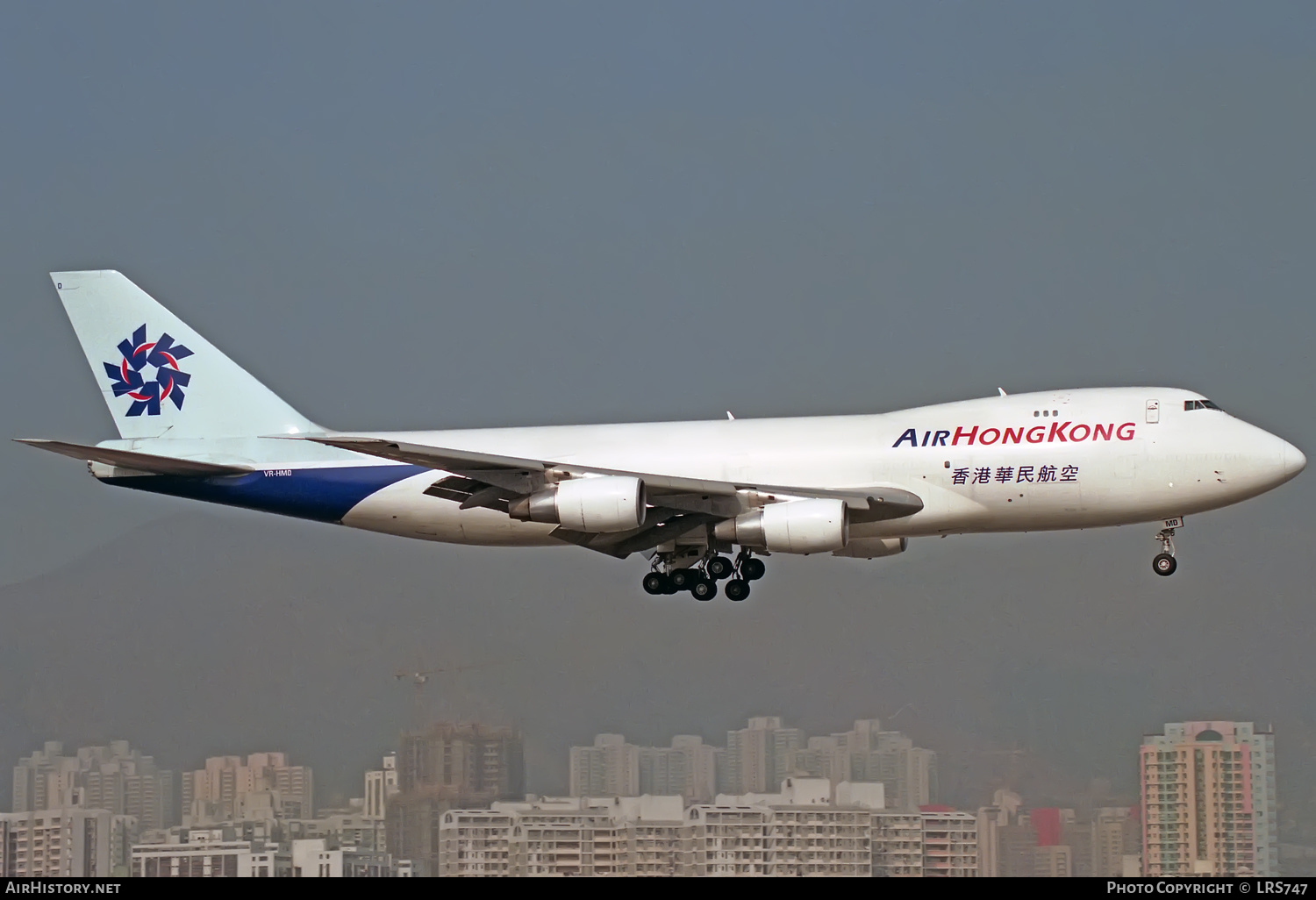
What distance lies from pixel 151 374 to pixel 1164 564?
2425cm

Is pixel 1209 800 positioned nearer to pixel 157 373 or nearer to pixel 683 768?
pixel 683 768

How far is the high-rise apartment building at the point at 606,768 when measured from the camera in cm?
4597

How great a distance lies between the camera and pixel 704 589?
39469 millimetres

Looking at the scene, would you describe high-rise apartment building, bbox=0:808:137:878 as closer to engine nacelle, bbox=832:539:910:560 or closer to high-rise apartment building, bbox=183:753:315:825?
high-rise apartment building, bbox=183:753:315:825

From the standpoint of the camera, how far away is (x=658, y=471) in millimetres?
37625

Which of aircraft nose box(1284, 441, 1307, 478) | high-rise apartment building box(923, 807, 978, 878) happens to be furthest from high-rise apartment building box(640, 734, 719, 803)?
aircraft nose box(1284, 441, 1307, 478)

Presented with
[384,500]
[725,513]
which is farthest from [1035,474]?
[384,500]

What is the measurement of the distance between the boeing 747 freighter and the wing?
0.06 meters

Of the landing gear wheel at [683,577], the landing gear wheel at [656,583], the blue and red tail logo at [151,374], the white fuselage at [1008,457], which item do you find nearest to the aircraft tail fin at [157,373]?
the blue and red tail logo at [151,374]

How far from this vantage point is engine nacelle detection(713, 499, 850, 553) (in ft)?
115

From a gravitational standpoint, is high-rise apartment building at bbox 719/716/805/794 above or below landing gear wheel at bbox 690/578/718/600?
below

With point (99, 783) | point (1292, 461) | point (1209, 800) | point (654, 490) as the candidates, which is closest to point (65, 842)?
point (99, 783)

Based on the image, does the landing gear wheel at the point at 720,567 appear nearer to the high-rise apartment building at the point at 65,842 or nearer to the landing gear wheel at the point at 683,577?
the landing gear wheel at the point at 683,577

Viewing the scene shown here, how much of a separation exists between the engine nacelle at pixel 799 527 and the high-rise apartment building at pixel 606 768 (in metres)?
12.7
